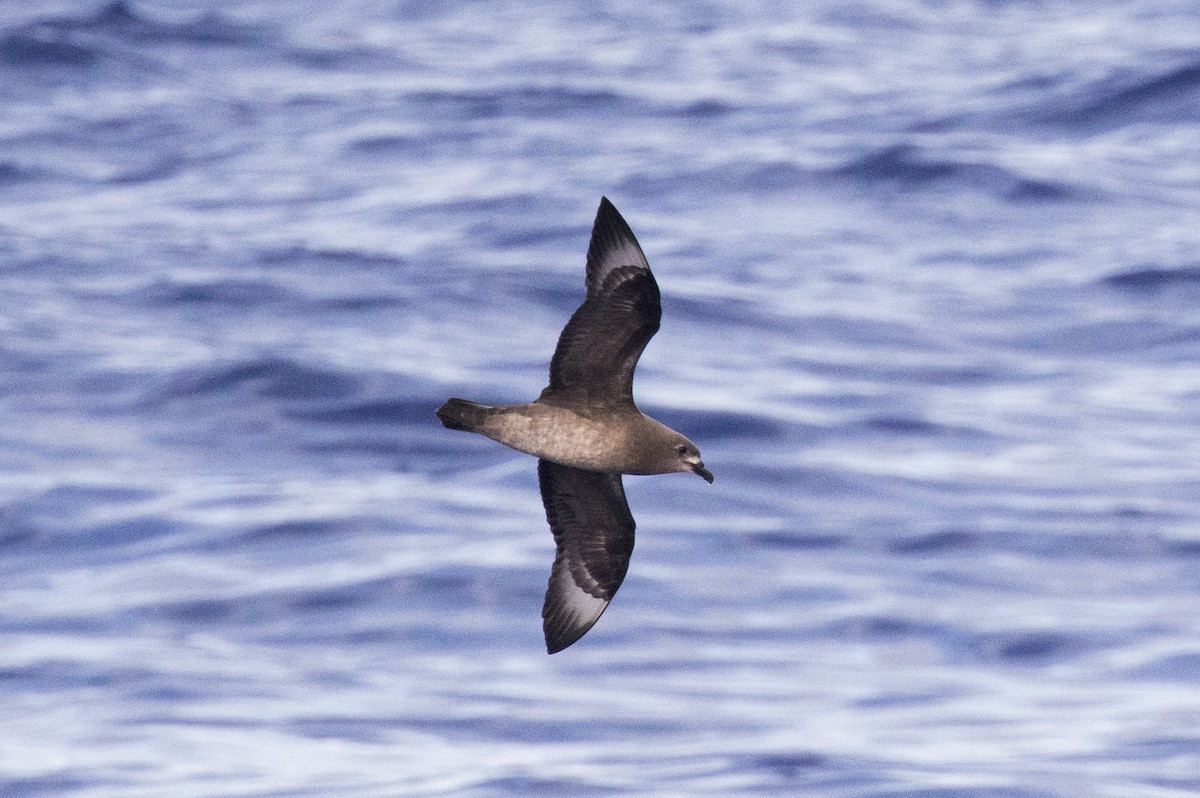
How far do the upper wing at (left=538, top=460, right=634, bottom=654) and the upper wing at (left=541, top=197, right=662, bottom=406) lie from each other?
0.97m

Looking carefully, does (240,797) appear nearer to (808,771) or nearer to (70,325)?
(808,771)

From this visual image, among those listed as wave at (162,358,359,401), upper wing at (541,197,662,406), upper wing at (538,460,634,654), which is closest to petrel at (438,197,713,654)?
upper wing at (541,197,662,406)

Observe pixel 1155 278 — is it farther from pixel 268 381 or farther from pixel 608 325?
pixel 608 325

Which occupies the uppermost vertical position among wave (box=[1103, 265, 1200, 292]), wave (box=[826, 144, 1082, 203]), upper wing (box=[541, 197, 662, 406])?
upper wing (box=[541, 197, 662, 406])

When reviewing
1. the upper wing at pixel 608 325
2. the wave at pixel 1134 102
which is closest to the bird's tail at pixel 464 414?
the upper wing at pixel 608 325

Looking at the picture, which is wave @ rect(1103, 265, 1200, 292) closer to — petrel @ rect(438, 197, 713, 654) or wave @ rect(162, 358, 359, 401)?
wave @ rect(162, 358, 359, 401)

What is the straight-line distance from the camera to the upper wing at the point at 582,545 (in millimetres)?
8828

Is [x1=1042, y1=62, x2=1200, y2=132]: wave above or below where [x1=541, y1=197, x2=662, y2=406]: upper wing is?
below

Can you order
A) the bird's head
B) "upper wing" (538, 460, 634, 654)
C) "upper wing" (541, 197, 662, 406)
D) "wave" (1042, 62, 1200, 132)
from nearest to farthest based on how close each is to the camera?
"upper wing" (541, 197, 662, 406), the bird's head, "upper wing" (538, 460, 634, 654), "wave" (1042, 62, 1200, 132)

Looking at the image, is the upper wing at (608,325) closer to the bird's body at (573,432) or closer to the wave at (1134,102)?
the bird's body at (573,432)

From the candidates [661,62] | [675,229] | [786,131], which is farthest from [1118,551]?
[661,62]

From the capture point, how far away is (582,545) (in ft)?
29.4

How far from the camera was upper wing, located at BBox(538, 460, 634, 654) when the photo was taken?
8828 mm

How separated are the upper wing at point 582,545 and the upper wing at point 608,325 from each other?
97 centimetres
